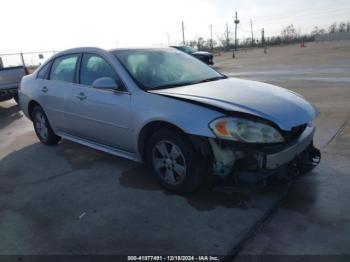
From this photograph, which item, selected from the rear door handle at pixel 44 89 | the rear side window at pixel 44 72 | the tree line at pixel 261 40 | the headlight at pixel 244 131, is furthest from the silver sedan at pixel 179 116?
the tree line at pixel 261 40

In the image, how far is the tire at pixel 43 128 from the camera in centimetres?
567

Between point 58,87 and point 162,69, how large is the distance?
172 centimetres

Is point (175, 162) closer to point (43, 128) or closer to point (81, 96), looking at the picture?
point (81, 96)

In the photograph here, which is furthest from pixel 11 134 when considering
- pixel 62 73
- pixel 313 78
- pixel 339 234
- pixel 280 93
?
pixel 313 78

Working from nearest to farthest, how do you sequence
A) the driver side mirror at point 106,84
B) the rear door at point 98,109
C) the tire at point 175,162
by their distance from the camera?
the tire at point 175,162 → the driver side mirror at point 106,84 → the rear door at point 98,109

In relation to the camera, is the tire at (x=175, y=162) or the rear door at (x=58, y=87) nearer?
the tire at (x=175, y=162)

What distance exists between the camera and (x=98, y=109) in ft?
14.0

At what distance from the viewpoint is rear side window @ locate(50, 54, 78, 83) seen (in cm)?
486

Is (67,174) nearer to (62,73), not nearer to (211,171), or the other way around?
(62,73)

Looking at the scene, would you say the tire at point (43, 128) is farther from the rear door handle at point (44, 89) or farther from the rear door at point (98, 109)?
the rear door at point (98, 109)

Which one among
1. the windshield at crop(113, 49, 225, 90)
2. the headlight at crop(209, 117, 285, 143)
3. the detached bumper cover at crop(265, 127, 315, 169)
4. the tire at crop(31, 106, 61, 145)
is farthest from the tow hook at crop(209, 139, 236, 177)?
the tire at crop(31, 106, 61, 145)

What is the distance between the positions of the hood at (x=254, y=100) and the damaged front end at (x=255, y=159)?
0.23 meters

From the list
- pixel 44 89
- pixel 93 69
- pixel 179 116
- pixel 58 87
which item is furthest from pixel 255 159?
pixel 44 89

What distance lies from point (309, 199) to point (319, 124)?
281 cm
